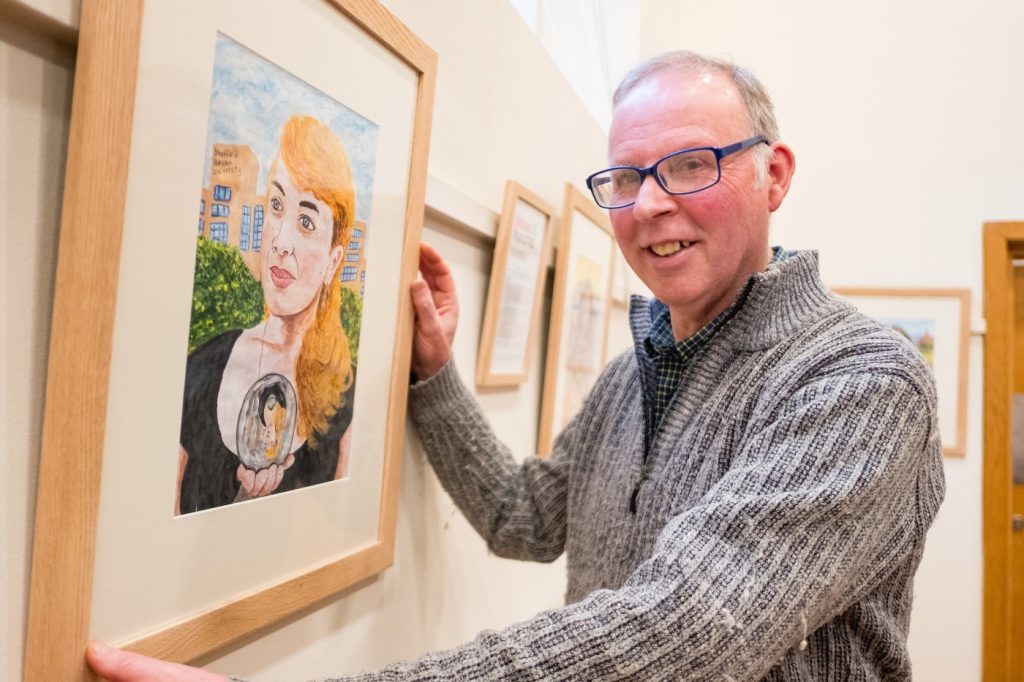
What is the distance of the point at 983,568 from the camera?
325 centimetres

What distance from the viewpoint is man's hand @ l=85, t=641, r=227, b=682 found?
63 centimetres

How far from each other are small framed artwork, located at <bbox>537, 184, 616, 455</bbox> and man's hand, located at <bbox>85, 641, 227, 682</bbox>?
1184 millimetres

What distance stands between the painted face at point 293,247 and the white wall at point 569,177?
0.75 feet

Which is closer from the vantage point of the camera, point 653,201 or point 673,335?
point 653,201

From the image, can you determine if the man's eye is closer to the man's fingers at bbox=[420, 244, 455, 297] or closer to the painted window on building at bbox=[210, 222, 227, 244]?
the man's fingers at bbox=[420, 244, 455, 297]

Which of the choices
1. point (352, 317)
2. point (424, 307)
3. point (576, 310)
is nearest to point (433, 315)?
point (424, 307)

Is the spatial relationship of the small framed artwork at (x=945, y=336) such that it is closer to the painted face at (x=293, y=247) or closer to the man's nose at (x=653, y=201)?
the man's nose at (x=653, y=201)

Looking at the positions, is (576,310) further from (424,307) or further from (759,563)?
(759,563)

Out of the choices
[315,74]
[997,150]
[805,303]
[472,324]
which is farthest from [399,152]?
[997,150]

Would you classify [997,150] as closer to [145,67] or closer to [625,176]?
[625,176]

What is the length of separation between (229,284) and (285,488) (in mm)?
262

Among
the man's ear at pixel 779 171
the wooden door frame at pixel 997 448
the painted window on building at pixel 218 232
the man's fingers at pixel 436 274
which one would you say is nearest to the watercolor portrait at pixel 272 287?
the painted window on building at pixel 218 232

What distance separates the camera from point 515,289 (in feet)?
5.02

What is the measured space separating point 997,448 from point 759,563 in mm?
3113
